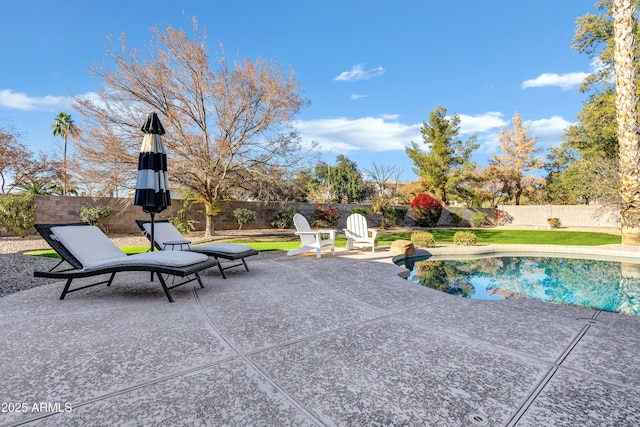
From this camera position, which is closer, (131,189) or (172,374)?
(172,374)

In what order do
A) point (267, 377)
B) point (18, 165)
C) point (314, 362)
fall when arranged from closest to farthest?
point (267, 377) < point (314, 362) < point (18, 165)

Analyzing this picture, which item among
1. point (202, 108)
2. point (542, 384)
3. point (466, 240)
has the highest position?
point (202, 108)

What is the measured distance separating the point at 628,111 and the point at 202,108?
44.0ft

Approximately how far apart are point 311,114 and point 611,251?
35.2ft

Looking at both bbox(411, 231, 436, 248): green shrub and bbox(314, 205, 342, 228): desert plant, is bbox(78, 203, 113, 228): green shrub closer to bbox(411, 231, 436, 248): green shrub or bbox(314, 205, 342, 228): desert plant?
bbox(314, 205, 342, 228): desert plant

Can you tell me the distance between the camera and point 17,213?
10531 mm

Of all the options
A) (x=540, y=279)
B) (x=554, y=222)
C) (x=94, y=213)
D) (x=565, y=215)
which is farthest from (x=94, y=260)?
(x=565, y=215)

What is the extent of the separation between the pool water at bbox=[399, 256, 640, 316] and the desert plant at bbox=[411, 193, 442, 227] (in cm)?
983

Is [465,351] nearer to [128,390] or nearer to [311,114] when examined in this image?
[128,390]

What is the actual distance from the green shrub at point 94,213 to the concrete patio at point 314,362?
30.2ft

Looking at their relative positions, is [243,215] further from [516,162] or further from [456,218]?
[516,162]

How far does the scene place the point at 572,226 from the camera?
68.5 feet

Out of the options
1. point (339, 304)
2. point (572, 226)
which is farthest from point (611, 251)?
point (572, 226)

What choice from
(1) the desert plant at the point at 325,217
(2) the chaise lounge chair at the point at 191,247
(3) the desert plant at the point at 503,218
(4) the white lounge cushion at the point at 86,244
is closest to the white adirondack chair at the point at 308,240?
(2) the chaise lounge chair at the point at 191,247
